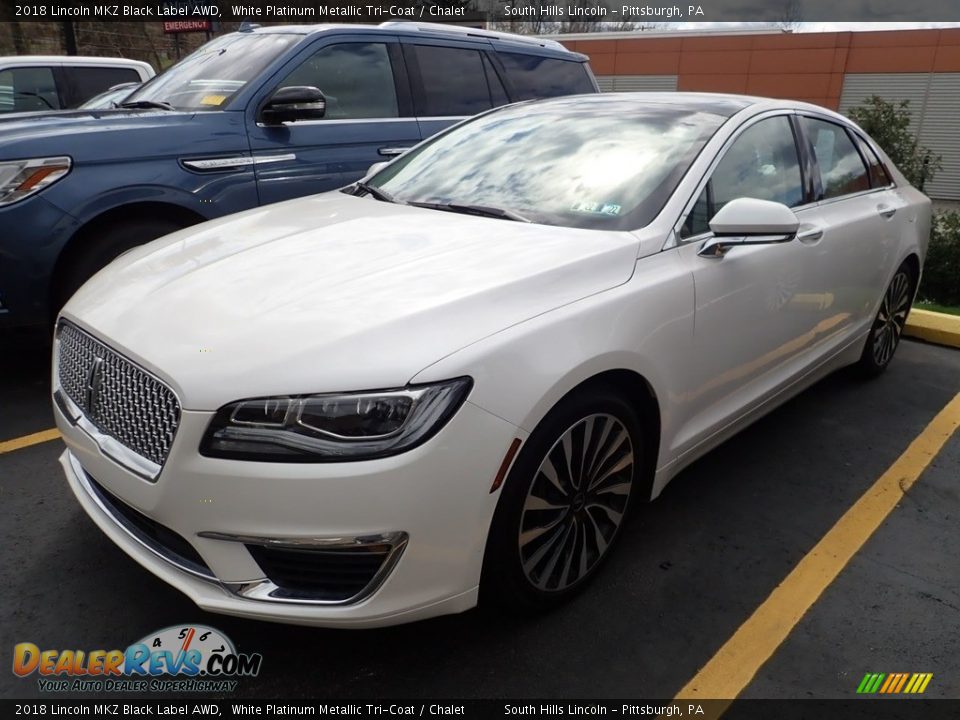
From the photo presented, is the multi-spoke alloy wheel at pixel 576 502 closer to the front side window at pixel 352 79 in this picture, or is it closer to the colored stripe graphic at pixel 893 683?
the colored stripe graphic at pixel 893 683

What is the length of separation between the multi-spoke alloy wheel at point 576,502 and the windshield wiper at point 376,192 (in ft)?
4.60

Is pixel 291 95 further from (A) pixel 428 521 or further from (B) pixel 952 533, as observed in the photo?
(B) pixel 952 533

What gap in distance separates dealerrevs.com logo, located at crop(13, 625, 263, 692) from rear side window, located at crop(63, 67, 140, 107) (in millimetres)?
7360

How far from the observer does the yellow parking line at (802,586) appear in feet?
7.07

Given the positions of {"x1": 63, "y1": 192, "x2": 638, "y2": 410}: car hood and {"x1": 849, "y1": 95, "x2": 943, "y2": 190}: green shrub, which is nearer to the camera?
{"x1": 63, "y1": 192, "x2": 638, "y2": 410}: car hood

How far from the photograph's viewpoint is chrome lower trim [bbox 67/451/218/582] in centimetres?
194

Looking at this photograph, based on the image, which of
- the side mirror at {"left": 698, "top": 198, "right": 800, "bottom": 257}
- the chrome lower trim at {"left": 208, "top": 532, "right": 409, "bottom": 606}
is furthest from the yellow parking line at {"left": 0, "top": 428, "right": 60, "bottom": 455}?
the side mirror at {"left": 698, "top": 198, "right": 800, "bottom": 257}

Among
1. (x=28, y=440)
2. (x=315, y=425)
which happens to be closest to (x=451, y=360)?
(x=315, y=425)

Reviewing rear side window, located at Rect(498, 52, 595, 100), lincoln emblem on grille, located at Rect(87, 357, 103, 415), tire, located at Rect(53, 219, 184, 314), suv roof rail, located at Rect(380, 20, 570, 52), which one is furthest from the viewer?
rear side window, located at Rect(498, 52, 595, 100)

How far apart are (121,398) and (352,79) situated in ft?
11.5

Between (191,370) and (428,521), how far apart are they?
2.31 feet

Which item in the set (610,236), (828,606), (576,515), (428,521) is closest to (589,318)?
(610,236)

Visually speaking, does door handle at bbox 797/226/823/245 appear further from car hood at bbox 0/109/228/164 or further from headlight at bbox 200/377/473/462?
car hood at bbox 0/109/228/164

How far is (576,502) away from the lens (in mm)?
2307
